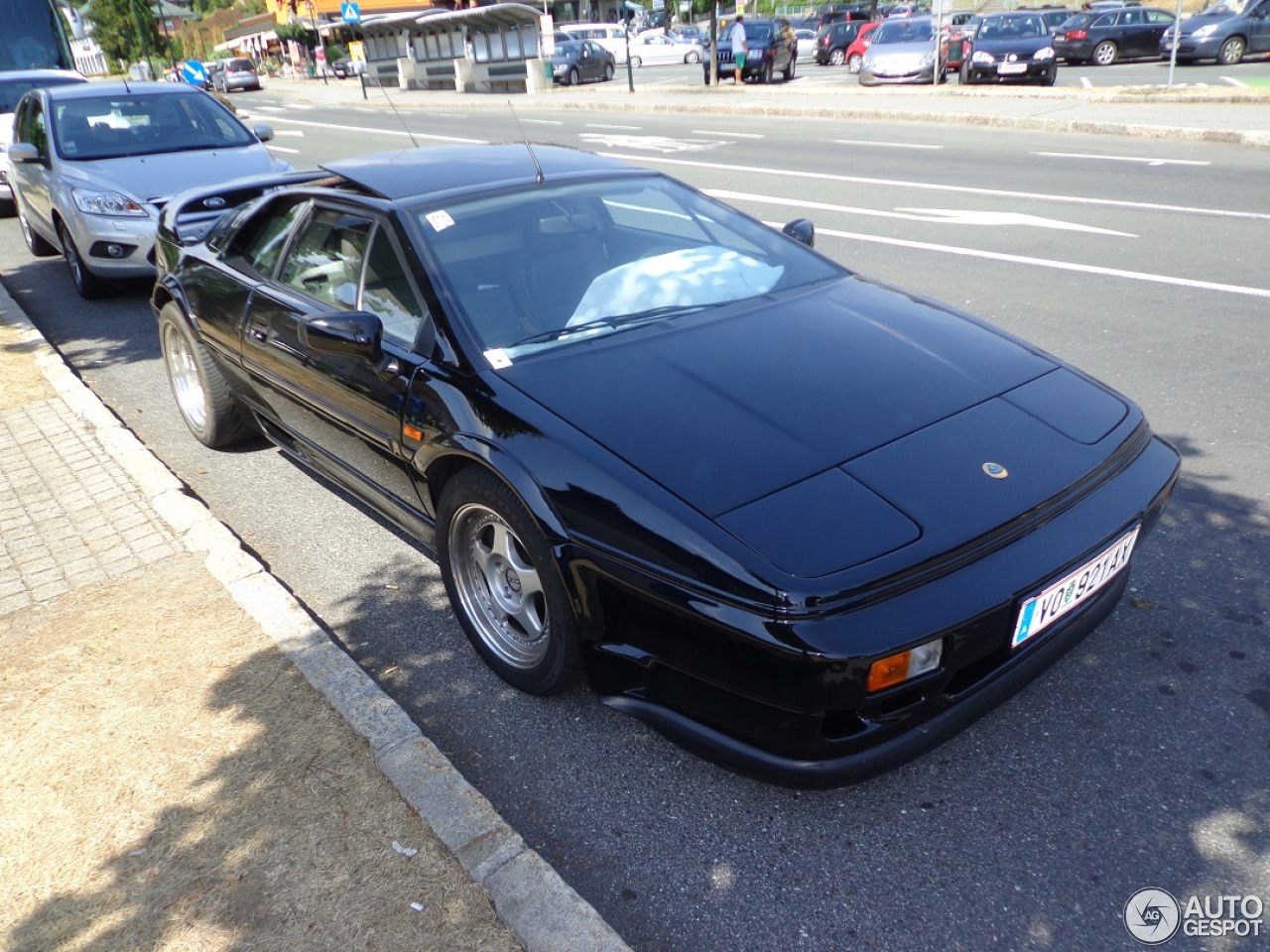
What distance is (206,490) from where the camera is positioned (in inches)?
198

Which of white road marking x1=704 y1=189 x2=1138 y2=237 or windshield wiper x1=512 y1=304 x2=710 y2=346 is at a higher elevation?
windshield wiper x1=512 y1=304 x2=710 y2=346

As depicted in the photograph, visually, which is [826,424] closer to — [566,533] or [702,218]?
[566,533]

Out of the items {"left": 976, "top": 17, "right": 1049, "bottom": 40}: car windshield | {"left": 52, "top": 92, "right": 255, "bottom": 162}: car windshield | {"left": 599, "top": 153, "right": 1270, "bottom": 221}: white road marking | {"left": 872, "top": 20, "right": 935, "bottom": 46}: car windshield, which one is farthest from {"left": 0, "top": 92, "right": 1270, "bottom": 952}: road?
{"left": 872, "top": 20, "right": 935, "bottom": 46}: car windshield

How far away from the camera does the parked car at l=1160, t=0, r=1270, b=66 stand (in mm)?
24266

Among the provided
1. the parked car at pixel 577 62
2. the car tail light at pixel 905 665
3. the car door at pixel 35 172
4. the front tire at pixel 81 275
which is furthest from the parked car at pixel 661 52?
the car tail light at pixel 905 665

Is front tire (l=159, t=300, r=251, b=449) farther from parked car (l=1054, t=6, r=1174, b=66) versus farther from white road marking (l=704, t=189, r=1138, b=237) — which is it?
parked car (l=1054, t=6, r=1174, b=66)

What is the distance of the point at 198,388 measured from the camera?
5.41 m

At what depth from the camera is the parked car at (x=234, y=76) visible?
52047 millimetres

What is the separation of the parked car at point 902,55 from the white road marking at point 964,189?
10.8 meters

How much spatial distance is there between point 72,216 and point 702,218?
6.33 m

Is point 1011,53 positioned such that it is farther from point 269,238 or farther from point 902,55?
point 269,238

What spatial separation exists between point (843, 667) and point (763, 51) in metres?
29.3

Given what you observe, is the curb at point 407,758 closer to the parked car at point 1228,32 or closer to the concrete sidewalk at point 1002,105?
the concrete sidewalk at point 1002,105

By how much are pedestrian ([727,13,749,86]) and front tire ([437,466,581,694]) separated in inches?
1063
